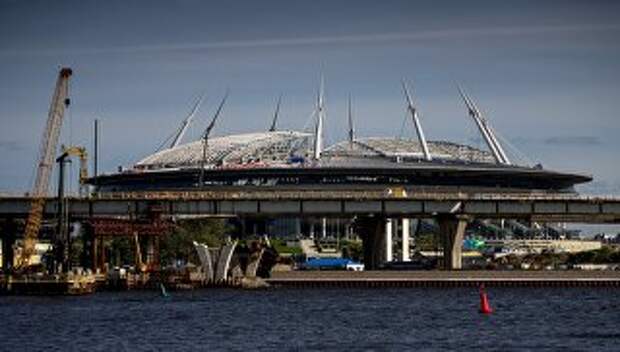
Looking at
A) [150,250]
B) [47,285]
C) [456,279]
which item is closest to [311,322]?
[47,285]

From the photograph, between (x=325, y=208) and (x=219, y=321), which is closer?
(x=219, y=321)

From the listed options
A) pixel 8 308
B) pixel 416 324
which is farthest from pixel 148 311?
pixel 416 324

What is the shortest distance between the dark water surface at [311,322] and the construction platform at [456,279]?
1989 centimetres

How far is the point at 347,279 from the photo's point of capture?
19188cm

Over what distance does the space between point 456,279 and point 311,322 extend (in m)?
73.1

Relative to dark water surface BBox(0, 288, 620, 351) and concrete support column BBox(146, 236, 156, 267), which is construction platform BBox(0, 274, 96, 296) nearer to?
dark water surface BBox(0, 288, 620, 351)

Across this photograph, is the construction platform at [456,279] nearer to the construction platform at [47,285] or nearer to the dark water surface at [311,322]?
the dark water surface at [311,322]

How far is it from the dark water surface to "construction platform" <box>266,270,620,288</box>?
19892 millimetres

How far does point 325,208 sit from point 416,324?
81.2 meters

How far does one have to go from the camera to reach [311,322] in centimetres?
12000

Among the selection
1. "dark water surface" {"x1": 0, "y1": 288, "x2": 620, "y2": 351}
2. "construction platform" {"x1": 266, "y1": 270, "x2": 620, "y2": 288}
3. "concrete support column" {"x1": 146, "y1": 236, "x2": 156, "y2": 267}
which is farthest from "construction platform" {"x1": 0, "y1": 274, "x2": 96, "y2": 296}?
"construction platform" {"x1": 266, "y1": 270, "x2": 620, "y2": 288}

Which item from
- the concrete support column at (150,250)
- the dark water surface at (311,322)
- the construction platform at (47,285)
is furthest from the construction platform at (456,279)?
the construction platform at (47,285)

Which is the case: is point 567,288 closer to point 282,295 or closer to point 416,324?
point 282,295

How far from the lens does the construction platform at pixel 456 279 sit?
19025 centimetres
